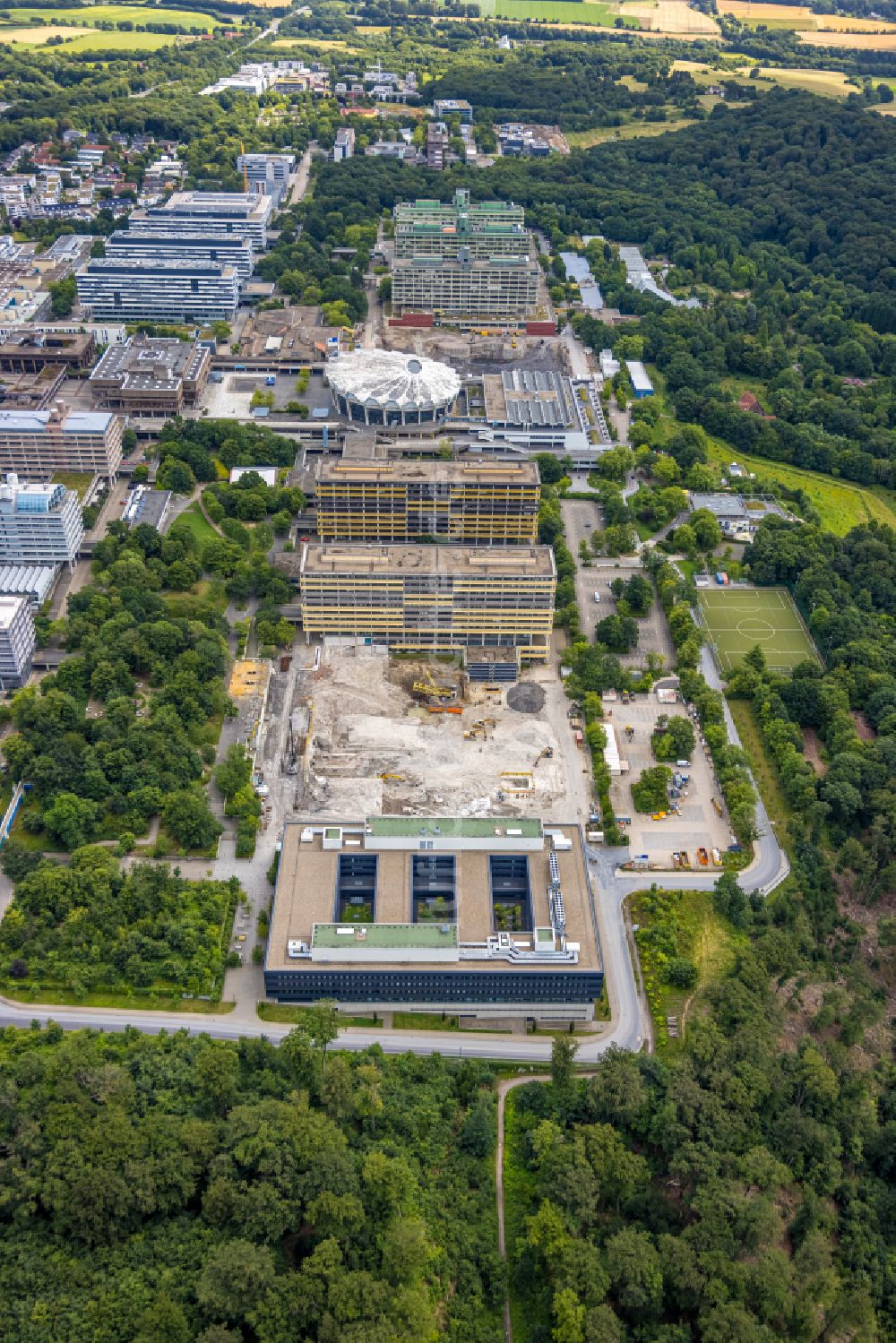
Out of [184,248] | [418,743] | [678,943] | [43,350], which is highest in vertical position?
Answer: [184,248]

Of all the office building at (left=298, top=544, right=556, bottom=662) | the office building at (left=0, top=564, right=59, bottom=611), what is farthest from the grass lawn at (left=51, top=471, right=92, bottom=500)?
the office building at (left=298, top=544, right=556, bottom=662)

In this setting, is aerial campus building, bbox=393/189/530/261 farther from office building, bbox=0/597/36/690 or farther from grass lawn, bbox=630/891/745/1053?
grass lawn, bbox=630/891/745/1053

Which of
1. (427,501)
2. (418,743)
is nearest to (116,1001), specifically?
(418,743)

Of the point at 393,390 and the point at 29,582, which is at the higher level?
the point at 393,390

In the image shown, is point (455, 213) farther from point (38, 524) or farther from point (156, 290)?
point (38, 524)

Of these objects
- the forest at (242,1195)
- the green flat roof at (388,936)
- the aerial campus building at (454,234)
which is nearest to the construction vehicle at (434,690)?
the green flat roof at (388,936)

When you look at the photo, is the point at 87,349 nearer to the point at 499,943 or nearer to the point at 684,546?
the point at 684,546
